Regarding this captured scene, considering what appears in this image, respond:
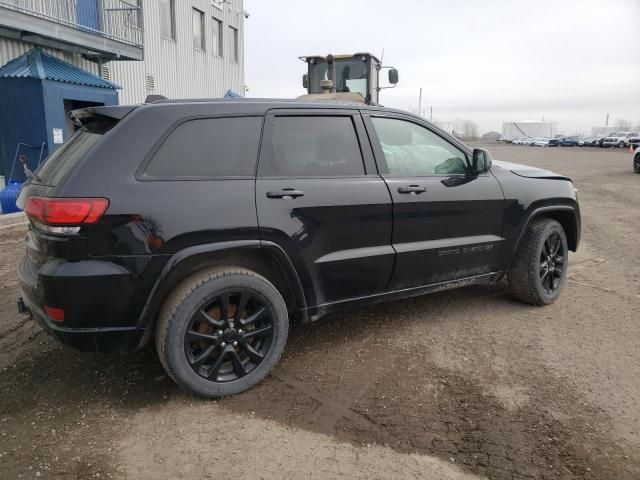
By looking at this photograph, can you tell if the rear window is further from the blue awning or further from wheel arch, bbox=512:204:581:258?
the blue awning

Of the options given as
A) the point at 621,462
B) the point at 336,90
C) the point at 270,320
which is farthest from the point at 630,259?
the point at 336,90

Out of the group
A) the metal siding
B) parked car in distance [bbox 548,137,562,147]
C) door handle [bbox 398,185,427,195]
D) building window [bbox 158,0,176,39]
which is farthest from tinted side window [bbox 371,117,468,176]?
parked car in distance [bbox 548,137,562,147]

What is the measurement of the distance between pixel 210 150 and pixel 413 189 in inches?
58.6

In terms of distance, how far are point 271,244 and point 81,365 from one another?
165 centimetres

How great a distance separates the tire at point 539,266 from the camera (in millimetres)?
4492

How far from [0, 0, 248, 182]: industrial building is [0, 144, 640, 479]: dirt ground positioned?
829 cm

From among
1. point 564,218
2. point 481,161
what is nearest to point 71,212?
point 481,161

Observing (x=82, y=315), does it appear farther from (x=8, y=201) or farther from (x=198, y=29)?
(x=198, y=29)

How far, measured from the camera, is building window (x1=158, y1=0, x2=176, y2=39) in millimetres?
18719

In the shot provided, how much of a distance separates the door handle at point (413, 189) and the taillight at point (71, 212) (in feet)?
6.46

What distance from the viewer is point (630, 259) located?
632 centimetres

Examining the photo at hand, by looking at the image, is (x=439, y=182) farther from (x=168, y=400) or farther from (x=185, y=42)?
(x=185, y=42)

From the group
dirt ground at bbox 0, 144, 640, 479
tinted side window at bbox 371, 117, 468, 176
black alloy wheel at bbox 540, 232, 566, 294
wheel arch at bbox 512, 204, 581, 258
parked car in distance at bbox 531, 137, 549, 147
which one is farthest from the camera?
parked car in distance at bbox 531, 137, 549, 147

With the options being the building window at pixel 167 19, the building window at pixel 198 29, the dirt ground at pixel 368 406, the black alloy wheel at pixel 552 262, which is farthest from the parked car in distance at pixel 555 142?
the dirt ground at pixel 368 406
